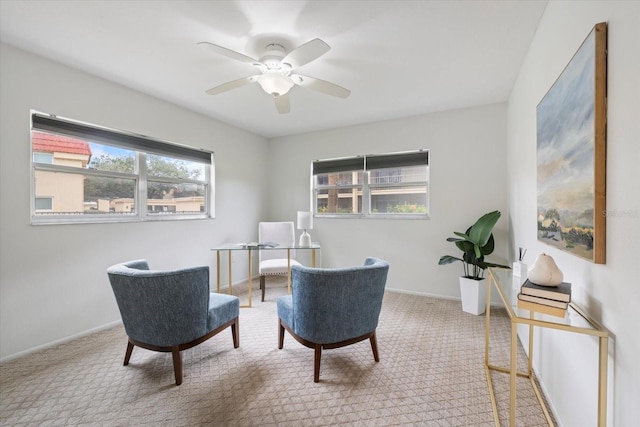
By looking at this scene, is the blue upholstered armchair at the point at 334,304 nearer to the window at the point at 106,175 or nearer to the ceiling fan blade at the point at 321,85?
the ceiling fan blade at the point at 321,85

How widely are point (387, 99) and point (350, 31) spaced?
4.63 ft

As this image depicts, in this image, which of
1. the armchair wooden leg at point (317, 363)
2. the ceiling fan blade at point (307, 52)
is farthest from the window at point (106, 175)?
the armchair wooden leg at point (317, 363)

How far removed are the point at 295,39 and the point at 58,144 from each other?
2.40 meters

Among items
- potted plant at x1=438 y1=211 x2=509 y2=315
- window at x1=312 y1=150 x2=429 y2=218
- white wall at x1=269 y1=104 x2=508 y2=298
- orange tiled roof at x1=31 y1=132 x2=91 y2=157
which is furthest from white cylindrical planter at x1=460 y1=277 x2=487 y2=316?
orange tiled roof at x1=31 y1=132 x2=91 y2=157

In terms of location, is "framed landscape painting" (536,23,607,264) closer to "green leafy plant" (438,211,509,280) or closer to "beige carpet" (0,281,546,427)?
"beige carpet" (0,281,546,427)

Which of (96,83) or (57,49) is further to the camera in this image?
(96,83)

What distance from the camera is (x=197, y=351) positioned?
2.38 meters

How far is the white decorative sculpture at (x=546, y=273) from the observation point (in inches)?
49.8

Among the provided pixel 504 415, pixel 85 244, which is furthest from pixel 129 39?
pixel 504 415

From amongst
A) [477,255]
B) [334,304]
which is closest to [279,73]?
[334,304]

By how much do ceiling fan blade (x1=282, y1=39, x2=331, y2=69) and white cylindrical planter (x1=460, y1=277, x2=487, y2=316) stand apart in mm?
2905

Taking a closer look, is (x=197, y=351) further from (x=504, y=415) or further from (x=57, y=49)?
Answer: (x=57, y=49)

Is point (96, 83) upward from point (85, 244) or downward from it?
upward

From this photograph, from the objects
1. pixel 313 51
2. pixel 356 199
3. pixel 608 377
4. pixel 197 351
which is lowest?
pixel 197 351
